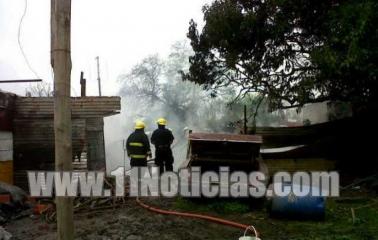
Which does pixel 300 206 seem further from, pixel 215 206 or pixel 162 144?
pixel 162 144

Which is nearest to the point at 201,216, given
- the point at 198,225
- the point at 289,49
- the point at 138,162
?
the point at 198,225

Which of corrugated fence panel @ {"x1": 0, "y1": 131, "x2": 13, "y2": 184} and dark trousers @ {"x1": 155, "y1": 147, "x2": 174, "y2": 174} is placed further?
corrugated fence panel @ {"x1": 0, "y1": 131, "x2": 13, "y2": 184}

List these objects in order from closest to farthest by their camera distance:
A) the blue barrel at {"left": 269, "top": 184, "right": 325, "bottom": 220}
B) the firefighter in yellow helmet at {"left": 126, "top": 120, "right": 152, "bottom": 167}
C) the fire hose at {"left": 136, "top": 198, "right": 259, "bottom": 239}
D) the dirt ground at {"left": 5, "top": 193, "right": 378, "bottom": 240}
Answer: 1. the dirt ground at {"left": 5, "top": 193, "right": 378, "bottom": 240}
2. the fire hose at {"left": 136, "top": 198, "right": 259, "bottom": 239}
3. the blue barrel at {"left": 269, "top": 184, "right": 325, "bottom": 220}
4. the firefighter in yellow helmet at {"left": 126, "top": 120, "right": 152, "bottom": 167}

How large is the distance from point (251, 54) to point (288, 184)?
202 inches

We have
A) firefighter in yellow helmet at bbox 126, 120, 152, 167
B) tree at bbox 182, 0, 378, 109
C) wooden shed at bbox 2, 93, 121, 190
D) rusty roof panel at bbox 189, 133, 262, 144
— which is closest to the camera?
rusty roof panel at bbox 189, 133, 262, 144

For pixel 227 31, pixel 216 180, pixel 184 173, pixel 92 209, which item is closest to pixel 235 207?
pixel 216 180

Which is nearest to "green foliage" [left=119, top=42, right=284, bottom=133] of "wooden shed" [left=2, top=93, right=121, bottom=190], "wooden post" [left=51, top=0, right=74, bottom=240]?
"wooden shed" [left=2, top=93, right=121, bottom=190]

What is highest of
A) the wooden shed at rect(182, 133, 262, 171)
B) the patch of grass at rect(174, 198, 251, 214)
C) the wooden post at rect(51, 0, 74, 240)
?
the wooden post at rect(51, 0, 74, 240)

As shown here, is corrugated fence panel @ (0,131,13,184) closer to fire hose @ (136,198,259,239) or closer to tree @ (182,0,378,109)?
fire hose @ (136,198,259,239)

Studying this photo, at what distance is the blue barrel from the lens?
27.9 ft

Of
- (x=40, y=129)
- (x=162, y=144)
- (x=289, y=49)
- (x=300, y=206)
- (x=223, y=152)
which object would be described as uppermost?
(x=289, y=49)

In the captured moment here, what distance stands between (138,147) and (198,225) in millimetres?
3832

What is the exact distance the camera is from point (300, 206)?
8508 millimetres

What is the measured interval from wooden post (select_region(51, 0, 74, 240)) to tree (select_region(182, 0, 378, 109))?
772 cm
